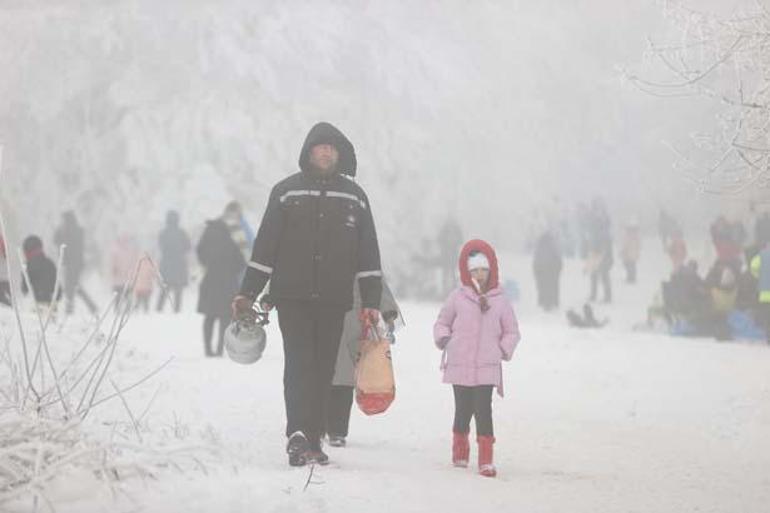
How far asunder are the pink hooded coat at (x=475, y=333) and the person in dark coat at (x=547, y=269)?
13.1m

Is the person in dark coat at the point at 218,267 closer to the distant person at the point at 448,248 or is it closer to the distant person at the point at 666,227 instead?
the distant person at the point at 666,227

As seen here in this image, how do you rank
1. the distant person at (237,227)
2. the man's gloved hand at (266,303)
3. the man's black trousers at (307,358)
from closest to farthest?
the man's black trousers at (307,358)
the man's gloved hand at (266,303)
the distant person at (237,227)

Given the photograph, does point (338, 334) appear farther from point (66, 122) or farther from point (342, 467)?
point (66, 122)

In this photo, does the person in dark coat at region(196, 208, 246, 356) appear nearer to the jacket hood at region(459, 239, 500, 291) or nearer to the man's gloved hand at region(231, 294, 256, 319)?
the jacket hood at region(459, 239, 500, 291)

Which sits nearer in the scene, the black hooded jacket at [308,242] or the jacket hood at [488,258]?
the black hooded jacket at [308,242]

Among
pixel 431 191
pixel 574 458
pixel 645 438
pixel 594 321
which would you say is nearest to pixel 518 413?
pixel 645 438

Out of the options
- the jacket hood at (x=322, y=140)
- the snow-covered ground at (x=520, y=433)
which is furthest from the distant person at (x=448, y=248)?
the jacket hood at (x=322, y=140)

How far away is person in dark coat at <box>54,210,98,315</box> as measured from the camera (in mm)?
20922

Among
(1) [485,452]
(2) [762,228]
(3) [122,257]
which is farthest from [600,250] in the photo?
(1) [485,452]

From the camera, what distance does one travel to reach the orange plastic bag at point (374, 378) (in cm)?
558

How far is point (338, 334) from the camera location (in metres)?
5.52

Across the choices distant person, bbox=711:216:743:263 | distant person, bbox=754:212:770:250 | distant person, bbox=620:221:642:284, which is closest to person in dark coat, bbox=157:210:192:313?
distant person, bbox=620:221:642:284

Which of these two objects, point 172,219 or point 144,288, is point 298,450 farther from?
point 172,219

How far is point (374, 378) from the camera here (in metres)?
5.62
